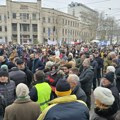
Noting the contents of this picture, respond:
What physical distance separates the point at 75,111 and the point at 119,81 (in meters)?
4.10

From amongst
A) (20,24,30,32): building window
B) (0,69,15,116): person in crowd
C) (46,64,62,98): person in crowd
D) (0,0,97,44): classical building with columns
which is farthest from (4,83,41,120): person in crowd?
(20,24,30,32): building window

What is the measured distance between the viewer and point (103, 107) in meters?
3.61

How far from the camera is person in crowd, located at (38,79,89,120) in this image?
3.47 metres

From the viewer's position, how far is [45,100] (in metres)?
5.34

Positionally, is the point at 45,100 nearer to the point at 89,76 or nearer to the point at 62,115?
the point at 62,115

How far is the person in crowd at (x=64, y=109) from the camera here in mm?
3475

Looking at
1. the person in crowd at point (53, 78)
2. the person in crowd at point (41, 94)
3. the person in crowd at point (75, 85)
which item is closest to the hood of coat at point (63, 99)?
the person in crowd at point (41, 94)

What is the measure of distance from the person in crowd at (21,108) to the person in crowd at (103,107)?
4.28 ft

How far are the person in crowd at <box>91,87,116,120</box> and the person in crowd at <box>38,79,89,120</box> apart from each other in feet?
0.63

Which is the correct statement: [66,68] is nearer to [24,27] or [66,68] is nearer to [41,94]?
[41,94]

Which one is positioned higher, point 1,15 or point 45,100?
point 1,15

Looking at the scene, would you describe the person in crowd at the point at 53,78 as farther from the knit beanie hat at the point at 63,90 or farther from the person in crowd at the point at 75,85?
the knit beanie hat at the point at 63,90

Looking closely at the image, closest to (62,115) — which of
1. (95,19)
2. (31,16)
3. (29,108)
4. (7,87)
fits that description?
(29,108)

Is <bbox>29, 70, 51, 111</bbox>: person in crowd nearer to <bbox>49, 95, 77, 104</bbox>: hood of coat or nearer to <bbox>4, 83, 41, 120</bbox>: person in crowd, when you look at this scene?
<bbox>4, 83, 41, 120</bbox>: person in crowd
